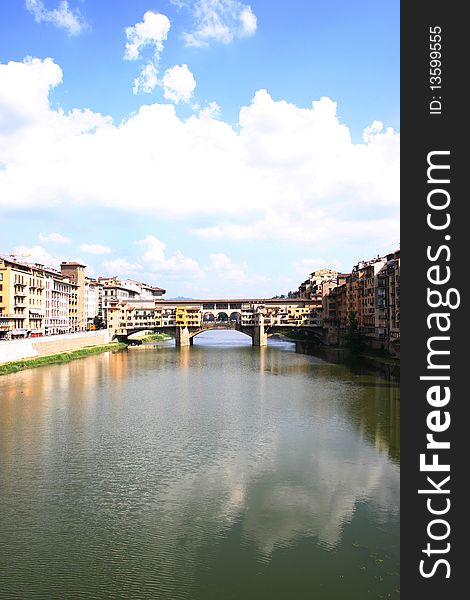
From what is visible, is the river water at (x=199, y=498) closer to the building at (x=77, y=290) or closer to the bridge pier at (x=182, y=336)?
the bridge pier at (x=182, y=336)

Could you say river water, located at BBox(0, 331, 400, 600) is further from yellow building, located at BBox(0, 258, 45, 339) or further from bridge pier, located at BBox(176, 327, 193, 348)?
bridge pier, located at BBox(176, 327, 193, 348)

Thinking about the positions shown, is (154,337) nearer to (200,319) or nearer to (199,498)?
(200,319)

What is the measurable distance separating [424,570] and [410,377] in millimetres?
3257

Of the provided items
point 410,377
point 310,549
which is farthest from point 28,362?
point 410,377

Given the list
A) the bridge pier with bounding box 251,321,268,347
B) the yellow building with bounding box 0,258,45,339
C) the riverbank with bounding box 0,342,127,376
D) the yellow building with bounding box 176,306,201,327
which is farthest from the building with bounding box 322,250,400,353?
the yellow building with bounding box 0,258,45,339

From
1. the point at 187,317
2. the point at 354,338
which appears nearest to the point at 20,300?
the point at 187,317

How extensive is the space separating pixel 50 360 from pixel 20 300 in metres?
11.8

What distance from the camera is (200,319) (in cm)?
8256

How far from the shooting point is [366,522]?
13508mm

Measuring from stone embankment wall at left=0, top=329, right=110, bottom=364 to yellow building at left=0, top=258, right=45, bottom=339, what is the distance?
4.44 metres

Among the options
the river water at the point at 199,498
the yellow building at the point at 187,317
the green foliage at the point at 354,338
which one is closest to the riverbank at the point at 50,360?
the river water at the point at 199,498

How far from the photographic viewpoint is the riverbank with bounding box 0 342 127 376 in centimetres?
4068

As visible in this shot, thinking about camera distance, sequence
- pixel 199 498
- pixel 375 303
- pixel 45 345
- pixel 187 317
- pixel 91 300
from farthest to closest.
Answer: pixel 91 300
pixel 187 317
pixel 375 303
pixel 45 345
pixel 199 498

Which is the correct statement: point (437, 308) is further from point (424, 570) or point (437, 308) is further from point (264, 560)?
point (264, 560)
